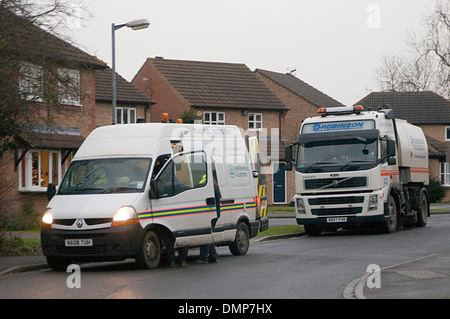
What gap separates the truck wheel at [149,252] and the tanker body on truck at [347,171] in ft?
31.9

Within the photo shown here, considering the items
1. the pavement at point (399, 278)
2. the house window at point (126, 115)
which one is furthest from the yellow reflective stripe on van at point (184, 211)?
the house window at point (126, 115)

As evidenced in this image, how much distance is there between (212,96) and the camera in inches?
2184

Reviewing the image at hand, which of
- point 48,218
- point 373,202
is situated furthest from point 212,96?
point 48,218

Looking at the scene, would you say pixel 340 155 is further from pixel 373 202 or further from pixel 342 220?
pixel 342 220

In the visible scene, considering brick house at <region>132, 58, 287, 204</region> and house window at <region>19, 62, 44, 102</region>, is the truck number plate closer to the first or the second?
house window at <region>19, 62, 44, 102</region>

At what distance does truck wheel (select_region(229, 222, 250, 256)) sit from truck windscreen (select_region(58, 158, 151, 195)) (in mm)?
3472

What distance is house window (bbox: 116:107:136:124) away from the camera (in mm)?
47594

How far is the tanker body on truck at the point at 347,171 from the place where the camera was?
2433cm

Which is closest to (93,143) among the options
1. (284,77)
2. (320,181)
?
(320,181)

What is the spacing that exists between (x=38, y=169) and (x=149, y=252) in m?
17.6

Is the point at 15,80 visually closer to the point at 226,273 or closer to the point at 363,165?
the point at 226,273

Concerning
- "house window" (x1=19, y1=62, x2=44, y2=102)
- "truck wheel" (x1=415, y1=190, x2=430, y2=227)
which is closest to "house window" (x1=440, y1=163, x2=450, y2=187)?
"truck wheel" (x1=415, y1=190, x2=430, y2=227)

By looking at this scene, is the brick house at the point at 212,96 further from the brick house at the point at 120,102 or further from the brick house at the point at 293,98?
the brick house at the point at 293,98

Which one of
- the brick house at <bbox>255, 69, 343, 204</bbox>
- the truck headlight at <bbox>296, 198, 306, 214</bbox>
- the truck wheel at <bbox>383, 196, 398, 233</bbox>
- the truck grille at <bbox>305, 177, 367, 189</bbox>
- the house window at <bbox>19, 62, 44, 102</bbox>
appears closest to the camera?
the house window at <bbox>19, 62, 44, 102</bbox>
